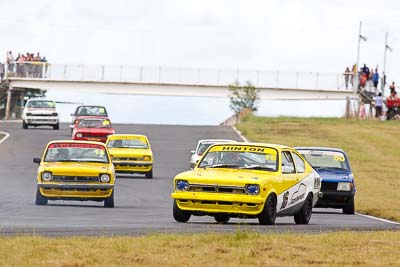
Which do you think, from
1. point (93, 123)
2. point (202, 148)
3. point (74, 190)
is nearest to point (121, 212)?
point (74, 190)

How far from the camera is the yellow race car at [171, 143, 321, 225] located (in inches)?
784

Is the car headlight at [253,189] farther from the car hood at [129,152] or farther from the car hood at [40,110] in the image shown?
the car hood at [40,110]

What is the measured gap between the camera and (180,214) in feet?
66.8

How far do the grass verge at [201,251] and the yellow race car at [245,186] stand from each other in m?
3.51

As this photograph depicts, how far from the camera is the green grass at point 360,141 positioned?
3722 centimetres

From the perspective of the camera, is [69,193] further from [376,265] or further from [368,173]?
[368,173]

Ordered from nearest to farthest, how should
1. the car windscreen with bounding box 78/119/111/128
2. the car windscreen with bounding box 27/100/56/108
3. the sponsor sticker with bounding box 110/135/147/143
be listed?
the sponsor sticker with bounding box 110/135/147/143
the car windscreen with bounding box 78/119/111/128
the car windscreen with bounding box 27/100/56/108

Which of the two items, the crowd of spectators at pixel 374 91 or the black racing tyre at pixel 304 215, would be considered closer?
the black racing tyre at pixel 304 215

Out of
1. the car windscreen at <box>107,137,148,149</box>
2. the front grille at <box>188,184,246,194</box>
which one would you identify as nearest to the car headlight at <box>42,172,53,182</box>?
the front grille at <box>188,184,246,194</box>

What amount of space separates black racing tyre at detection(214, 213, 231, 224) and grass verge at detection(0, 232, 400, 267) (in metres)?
3.91

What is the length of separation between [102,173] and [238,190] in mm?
7436

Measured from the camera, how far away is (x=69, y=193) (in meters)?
26.6

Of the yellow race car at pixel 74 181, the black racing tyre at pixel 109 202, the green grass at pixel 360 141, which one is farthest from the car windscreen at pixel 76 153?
the green grass at pixel 360 141

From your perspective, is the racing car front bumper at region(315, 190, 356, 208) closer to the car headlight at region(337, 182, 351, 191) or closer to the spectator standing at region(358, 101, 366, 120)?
the car headlight at region(337, 182, 351, 191)
